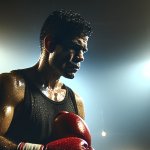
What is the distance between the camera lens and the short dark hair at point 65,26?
2354 mm

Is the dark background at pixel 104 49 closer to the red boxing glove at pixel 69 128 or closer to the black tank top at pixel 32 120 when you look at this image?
the black tank top at pixel 32 120

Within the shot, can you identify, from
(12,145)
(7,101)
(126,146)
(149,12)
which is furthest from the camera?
(126,146)

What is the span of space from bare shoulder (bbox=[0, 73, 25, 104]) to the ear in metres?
0.36

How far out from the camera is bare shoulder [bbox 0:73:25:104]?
205 cm

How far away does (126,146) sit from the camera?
445 inches

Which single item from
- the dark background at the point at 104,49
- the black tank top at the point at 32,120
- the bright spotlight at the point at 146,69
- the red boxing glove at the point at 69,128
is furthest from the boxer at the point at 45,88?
the bright spotlight at the point at 146,69

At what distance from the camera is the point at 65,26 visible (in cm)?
240

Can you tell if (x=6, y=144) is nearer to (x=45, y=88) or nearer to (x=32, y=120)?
(x=32, y=120)

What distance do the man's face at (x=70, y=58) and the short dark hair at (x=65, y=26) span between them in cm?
7

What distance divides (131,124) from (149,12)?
528cm

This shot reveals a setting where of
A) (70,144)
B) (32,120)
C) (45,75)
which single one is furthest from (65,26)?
(70,144)

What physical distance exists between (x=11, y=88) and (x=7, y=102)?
106 millimetres

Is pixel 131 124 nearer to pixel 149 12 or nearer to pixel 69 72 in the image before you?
pixel 149 12

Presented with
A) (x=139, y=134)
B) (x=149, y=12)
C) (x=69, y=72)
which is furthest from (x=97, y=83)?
(x=69, y=72)
